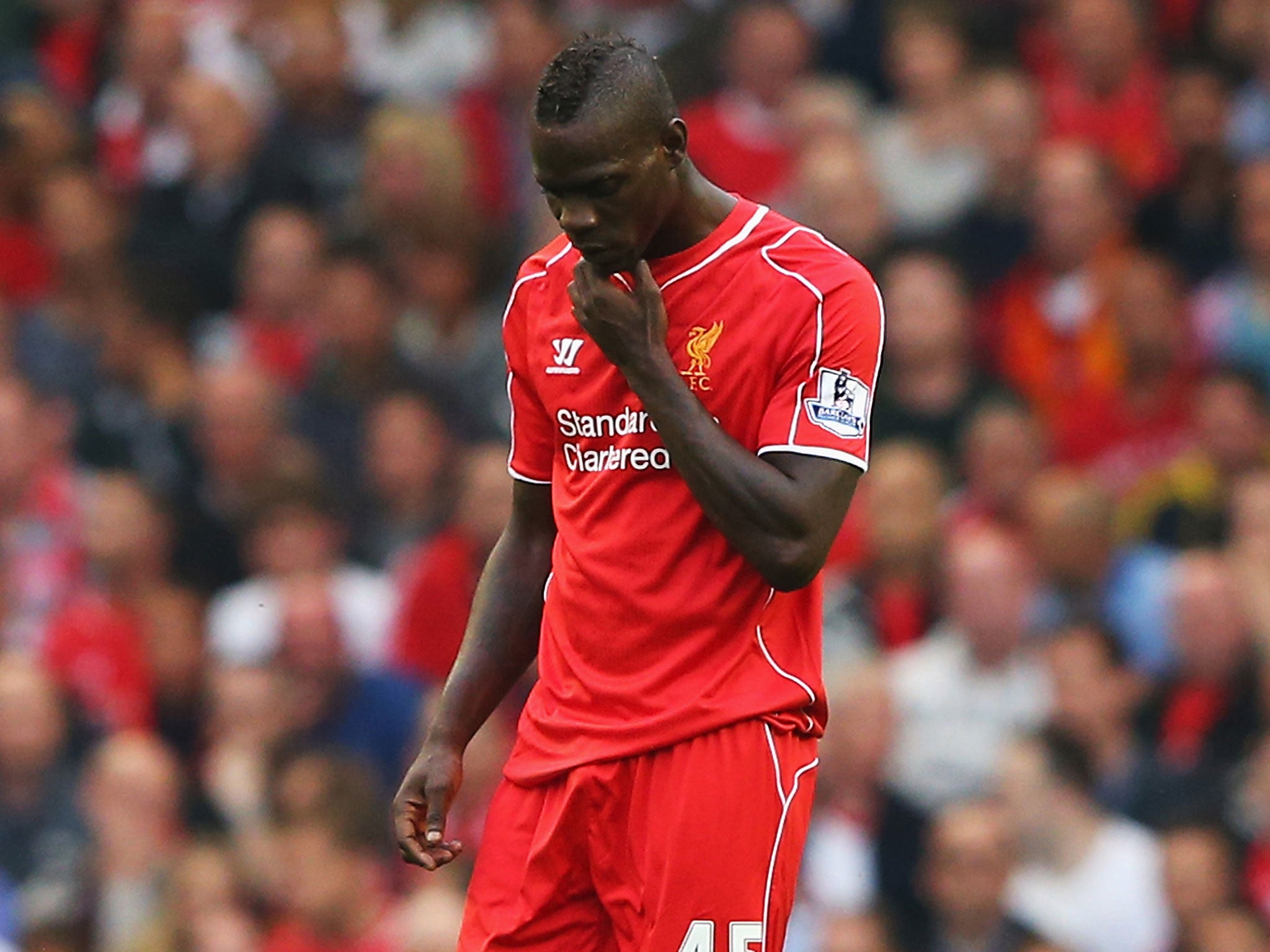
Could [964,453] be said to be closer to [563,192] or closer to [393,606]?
[393,606]

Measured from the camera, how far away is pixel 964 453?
27.9ft

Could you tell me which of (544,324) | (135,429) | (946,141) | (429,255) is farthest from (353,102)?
(544,324)

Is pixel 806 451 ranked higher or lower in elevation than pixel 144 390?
lower

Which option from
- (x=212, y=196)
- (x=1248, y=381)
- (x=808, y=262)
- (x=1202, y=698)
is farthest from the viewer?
(x=212, y=196)

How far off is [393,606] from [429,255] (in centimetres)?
166

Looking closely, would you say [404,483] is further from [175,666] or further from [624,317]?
[624,317]

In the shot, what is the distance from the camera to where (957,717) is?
7809 millimetres

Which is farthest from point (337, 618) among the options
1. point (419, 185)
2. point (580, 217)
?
point (580, 217)

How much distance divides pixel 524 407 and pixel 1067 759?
3.42m

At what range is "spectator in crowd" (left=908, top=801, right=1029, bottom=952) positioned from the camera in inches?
282

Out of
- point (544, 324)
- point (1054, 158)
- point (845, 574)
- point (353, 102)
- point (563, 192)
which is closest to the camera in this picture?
point (563, 192)

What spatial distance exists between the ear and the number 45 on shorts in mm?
1279

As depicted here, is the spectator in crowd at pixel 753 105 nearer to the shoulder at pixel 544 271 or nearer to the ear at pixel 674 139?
the shoulder at pixel 544 271

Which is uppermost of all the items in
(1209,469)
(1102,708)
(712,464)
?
(1209,469)
